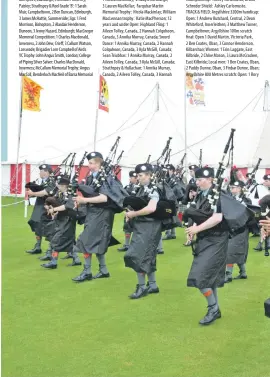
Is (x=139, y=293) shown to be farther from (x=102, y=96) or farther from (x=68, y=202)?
(x=102, y=96)

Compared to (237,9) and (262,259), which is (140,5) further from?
(262,259)

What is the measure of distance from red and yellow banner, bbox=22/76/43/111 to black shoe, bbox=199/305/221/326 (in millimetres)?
13744

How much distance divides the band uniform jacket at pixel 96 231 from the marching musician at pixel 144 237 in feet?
3.55

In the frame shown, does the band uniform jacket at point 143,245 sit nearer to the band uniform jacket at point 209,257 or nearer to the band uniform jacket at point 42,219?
the band uniform jacket at point 209,257

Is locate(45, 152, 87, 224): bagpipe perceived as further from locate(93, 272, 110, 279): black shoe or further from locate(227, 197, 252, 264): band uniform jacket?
locate(227, 197, 252, 264): band uniform jacket

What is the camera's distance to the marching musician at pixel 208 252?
22.8 ft

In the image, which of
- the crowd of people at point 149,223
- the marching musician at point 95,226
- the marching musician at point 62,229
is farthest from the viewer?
the marching musician at point 62,229

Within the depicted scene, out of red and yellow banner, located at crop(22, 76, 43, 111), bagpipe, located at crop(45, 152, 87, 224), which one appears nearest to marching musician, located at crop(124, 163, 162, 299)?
bagpipe, located at crop(45, 152, 87, 224)

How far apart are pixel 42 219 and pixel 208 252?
578 cm

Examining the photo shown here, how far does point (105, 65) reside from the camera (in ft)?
35.8

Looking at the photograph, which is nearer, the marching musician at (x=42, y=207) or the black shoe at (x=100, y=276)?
the black shoe at (x=100, y=276)

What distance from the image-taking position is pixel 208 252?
7.09m

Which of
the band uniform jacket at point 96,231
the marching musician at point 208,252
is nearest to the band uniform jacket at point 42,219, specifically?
the band uniform jacket at point 96,231

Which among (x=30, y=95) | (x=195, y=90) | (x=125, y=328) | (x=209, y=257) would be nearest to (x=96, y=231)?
(x=125, y=328)
